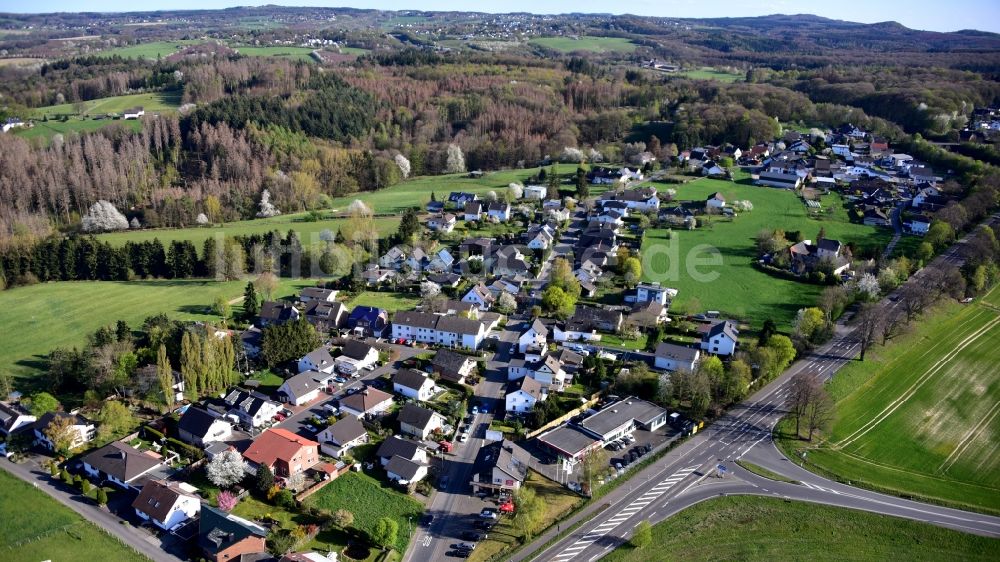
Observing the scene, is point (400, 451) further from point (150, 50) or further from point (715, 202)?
point (150, 50)

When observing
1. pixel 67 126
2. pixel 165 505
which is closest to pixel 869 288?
pixel 165 505

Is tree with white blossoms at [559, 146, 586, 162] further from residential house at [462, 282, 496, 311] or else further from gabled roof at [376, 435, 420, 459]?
gabled roof at [376, 435, 420, 459]

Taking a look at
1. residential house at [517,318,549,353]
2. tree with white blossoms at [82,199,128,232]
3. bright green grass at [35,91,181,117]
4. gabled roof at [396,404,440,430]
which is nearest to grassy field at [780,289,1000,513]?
residential house at [517,318,549,353]

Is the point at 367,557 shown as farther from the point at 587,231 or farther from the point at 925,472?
the point at 587,231

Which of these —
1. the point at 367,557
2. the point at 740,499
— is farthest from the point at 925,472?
the point at 367,557

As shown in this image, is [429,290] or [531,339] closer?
[531,339]

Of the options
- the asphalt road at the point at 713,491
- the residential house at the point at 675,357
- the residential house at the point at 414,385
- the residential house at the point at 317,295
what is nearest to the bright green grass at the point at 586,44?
the residential house at the point at 317,295

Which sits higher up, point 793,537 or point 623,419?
point 623,419
